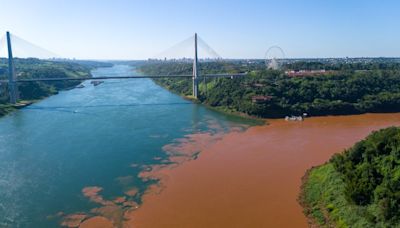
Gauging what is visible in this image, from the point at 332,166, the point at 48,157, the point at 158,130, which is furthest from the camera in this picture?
the point at 158,130

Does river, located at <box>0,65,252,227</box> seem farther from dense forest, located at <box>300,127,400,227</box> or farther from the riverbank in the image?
dense forest, located at <box>300,127,400,227</box>

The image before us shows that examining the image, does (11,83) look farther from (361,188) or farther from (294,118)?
(361,188)

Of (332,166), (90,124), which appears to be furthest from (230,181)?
(90,124)

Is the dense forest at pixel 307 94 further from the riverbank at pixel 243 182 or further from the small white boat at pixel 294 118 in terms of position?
the riverbank at pixel 243 182

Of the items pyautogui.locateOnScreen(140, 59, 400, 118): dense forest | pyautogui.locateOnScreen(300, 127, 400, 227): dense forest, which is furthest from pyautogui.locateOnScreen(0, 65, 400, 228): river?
pyautogui.locateOnScreen(140, 59, 400, 118): dense forest

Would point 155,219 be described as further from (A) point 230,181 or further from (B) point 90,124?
(B) point 90,124

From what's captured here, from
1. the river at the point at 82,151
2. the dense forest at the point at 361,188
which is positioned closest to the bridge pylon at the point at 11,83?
the river at the point at 82,151
